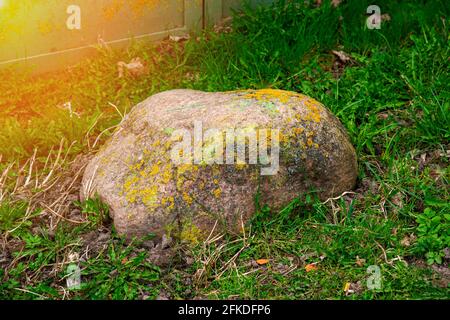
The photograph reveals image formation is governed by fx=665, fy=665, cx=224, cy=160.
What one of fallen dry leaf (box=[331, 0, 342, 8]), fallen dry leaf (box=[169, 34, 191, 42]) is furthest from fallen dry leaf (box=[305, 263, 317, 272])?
fallen dry leaf (box=[331, 0, 342, 8])

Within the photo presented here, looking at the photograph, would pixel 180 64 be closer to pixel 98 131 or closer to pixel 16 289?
pixel 98 131

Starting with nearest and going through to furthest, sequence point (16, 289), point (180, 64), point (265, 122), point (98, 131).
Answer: point (16, 289) → point (265, 122) → point (98, 131) → point (180, 64)

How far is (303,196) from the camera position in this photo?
3699 mm

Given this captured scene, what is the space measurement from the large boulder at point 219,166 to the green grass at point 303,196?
10 cm

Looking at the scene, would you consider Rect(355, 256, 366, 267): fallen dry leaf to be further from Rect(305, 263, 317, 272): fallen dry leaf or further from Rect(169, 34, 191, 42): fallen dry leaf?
Rect(169, 34, 191, 42): fallen dry leaf

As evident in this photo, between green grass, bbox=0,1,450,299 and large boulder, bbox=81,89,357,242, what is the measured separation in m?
0.10

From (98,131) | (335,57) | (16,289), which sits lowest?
(16,289)

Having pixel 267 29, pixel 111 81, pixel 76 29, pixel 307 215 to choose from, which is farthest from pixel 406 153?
pixel 76 29

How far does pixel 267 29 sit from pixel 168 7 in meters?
0.89

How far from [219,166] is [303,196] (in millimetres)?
512

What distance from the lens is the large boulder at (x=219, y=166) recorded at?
11.7ft

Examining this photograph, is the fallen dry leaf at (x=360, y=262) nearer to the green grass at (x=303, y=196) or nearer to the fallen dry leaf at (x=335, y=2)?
the green grass at (x=303, y=196)

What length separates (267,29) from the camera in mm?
5402

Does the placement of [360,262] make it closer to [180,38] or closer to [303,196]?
[303,196]
